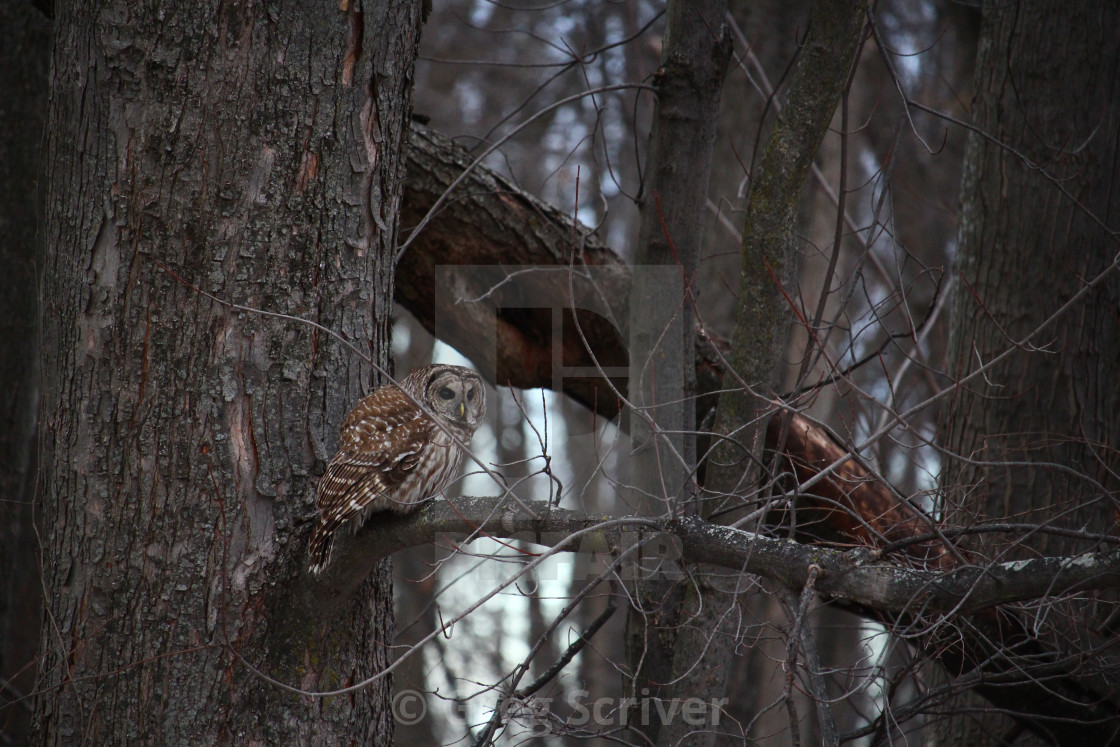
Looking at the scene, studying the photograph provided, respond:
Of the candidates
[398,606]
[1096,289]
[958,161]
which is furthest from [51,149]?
[958,161]

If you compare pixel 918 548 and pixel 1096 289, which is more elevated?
pixel 1096 289

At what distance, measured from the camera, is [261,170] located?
305 centimetres

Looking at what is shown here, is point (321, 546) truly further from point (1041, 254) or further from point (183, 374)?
point (1041, 254)

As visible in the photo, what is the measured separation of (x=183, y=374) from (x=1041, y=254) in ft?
14.2

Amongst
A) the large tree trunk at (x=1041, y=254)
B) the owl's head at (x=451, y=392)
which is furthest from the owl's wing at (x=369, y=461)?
the large tree trunk at (x=1041, y=254)

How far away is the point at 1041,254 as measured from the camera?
15.4 ft

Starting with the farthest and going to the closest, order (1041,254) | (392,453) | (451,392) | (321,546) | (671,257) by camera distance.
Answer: (1041,254)
(671,257)
(451,392)
(392,453)
(321,546)

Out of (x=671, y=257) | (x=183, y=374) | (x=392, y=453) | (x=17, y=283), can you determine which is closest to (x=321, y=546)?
(x=392, y=453)

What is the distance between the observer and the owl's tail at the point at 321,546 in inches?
117

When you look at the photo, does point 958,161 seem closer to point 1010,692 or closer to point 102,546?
point 1010,692

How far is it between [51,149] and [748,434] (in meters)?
2.99

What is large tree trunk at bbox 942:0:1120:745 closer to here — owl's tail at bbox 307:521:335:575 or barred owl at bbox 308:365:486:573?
barred owl at bbox 308:365:486:573

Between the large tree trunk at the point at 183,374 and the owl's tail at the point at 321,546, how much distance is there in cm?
10

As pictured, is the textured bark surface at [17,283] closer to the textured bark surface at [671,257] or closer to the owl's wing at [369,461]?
the owl's wing at [369,461]
